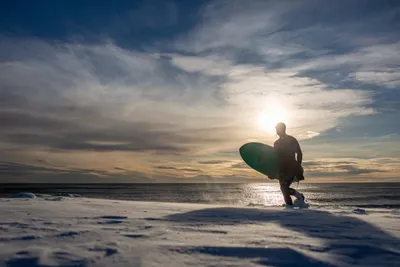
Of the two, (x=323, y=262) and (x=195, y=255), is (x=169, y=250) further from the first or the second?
(x=323, y=262)

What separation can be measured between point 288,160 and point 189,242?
7.26 metres

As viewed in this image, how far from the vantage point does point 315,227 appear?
491cm

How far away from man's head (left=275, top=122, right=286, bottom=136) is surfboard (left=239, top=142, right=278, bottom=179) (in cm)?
167

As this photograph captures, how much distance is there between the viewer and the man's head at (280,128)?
33.0 ft

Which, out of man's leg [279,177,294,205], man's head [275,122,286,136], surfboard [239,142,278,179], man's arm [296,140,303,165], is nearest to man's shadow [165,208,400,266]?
man's leg [279,177,294,205]

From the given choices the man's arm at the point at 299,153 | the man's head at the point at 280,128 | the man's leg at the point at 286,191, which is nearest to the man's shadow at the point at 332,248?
the man's leg at the point at 286,191

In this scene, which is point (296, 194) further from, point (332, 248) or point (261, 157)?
point (332, 248)

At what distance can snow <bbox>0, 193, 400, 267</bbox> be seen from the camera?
294 centimetres

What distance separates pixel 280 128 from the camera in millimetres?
10078

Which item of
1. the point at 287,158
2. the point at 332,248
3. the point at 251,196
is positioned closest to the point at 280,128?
the point at 287,158

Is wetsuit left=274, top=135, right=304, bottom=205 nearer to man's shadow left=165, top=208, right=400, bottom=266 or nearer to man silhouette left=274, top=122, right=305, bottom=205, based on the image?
man silhouette left=274, top=122, right=305, bottom=205

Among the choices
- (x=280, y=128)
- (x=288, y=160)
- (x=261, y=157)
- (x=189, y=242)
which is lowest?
(x=189, y=242)

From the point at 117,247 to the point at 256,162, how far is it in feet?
32.9

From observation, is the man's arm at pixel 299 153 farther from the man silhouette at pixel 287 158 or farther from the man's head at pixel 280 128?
the man's head at pixel 280 128
